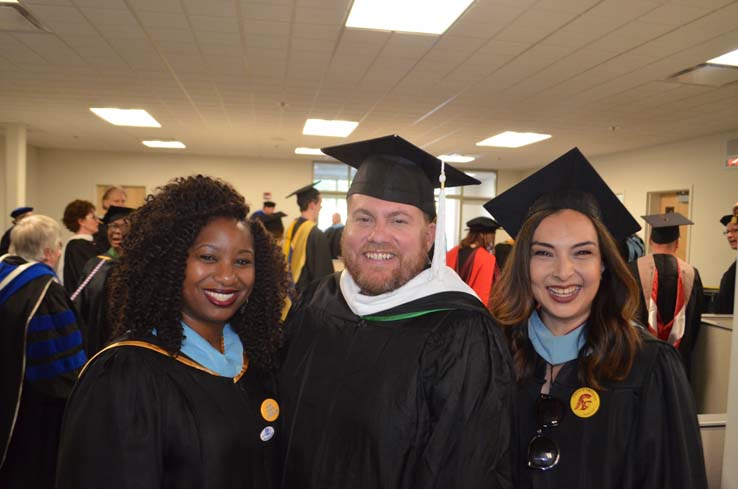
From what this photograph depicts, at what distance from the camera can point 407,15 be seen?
4.59 meters

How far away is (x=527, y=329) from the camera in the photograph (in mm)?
1859

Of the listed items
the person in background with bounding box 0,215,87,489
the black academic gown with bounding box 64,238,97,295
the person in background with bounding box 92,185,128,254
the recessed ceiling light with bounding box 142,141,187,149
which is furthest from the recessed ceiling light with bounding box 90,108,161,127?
the person in background with bounding box 0,215,87,489

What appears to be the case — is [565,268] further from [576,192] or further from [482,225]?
[482,225]

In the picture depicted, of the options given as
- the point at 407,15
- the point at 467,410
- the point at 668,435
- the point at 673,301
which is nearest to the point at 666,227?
the point at 673,301

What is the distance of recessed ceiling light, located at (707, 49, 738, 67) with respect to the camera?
5403 mm

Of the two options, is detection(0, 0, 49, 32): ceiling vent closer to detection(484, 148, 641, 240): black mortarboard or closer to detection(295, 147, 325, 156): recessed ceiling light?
detection(484, 148, 641, 240): black mortarboard

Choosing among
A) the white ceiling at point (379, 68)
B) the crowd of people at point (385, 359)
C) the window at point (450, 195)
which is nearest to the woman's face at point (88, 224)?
the white ceiling at point (379, 68)

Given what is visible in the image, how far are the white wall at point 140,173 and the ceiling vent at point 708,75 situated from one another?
10570 mm

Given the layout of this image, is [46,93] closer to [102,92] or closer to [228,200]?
[102,92]

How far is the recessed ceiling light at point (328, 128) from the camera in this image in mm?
9374

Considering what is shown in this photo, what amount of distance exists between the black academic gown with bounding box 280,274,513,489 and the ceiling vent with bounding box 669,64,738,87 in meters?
5.72

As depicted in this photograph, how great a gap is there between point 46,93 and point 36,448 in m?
6.68

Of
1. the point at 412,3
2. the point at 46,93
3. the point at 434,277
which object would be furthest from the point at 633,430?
the point at 46,93

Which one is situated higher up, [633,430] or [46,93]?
[46,93]
